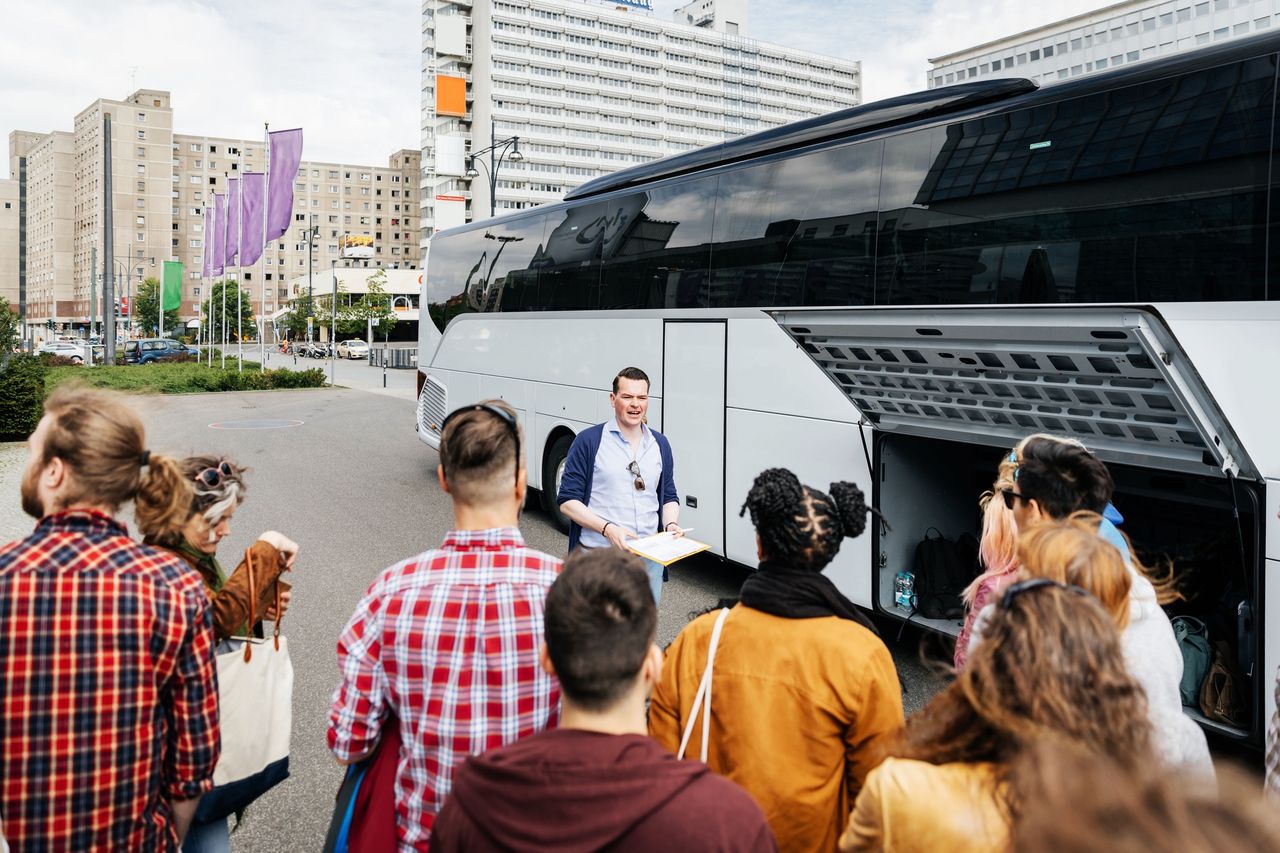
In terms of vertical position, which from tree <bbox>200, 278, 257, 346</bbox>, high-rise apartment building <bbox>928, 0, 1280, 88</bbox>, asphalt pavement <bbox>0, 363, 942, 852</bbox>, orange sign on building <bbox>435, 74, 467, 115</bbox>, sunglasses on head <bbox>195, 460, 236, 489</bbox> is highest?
orange sign on building <bbox>435, 74, 467, 115</bbox>

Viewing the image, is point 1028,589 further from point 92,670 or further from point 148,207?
point 148,207

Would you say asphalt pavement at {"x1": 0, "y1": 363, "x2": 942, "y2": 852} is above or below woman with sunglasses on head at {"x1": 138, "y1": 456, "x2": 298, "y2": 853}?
below

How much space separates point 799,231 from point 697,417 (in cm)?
202

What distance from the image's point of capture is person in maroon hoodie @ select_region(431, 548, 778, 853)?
1469 millimetres

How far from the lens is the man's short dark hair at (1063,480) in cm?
306

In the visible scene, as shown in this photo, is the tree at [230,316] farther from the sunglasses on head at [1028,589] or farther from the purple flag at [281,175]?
the sunglasses on head at [1028,589]

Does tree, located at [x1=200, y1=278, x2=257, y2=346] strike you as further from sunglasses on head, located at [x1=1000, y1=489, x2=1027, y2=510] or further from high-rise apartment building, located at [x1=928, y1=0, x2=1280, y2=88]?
sunglasses on head, located at [x1=1000, y1=489, x2=1027, y2=510]

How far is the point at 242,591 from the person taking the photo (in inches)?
108

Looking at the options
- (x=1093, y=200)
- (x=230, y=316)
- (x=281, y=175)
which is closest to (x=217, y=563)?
(x=1093, y=200)

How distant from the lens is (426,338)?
14758 millimetres

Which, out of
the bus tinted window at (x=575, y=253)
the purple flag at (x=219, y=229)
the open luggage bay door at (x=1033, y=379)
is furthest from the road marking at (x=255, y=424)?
the open luggage bay door at (x=1033, y=379)

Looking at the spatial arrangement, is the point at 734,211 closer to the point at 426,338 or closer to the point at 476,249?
the point at 476,249

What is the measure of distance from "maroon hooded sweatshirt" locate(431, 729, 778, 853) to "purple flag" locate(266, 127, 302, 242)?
29078 millimetres

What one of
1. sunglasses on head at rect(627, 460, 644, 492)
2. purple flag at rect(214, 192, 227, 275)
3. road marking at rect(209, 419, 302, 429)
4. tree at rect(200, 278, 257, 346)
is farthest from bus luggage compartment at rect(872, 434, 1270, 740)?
tree at rect(200, 278, 257, 346)
